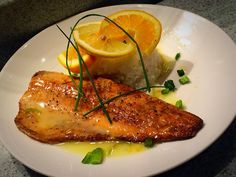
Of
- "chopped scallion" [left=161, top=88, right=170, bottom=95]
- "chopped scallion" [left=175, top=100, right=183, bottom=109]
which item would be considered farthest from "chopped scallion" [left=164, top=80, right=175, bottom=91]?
"chopped scallion" [left=175, top=100, right=183, bottom=109]

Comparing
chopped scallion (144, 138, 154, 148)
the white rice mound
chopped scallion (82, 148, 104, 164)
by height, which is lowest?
chopped scallion (82, 148, 104, 164)

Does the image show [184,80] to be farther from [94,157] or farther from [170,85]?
[94,157]

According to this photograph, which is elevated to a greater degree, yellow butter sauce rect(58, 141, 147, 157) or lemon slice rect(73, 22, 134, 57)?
lemon slice rect(73, 22, 134, 57)

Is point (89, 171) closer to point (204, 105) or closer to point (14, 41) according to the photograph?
point (204, 105)

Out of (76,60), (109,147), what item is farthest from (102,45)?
(109,147)

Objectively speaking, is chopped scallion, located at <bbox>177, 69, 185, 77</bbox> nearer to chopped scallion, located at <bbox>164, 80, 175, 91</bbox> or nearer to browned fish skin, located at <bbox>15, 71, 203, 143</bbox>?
chopped scallion, located at <bbox>164, 80, 175, 91</bbox>

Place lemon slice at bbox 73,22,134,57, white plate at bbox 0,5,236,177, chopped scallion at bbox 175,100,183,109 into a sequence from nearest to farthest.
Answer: white plate at bbox 0,5,236,177 → chopped scallion at bbox 175,100,183,109 → lemon slice at bbox 73,22,134,57

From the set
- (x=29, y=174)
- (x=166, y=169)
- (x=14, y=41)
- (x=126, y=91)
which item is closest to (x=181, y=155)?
(x=166, y=169)
